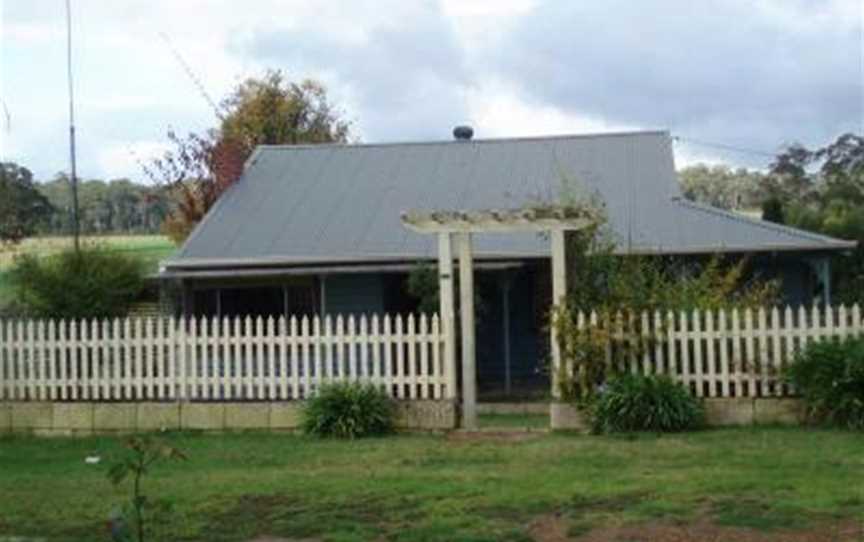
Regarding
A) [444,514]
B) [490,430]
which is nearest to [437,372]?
[490,430]

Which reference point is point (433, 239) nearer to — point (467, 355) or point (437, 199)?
point (437, 199)

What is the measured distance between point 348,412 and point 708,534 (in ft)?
22.5

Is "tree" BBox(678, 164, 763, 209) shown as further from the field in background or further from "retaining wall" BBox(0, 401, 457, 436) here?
"retaining wall" BBox(0, 401, 457, 436)

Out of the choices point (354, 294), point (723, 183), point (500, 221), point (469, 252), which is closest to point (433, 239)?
point (354, 294)

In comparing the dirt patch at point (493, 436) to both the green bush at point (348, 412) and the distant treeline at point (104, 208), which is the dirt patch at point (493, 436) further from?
the distant treeline at point (104, 208)

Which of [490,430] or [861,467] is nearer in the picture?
[861,467]

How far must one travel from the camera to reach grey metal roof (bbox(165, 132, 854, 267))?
2358 cm

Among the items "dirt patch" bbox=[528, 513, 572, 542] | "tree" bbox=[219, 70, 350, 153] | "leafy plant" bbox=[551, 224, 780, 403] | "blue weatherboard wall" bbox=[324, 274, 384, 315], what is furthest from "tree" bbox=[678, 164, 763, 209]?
"dirt patch" bbox=[528, 513, 572, 542]

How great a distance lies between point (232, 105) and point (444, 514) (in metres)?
39.3

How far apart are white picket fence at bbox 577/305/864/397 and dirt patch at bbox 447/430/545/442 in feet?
4.06

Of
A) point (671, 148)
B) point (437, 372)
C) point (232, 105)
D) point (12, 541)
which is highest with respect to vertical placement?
point (232, 105)

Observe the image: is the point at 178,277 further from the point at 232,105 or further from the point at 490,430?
the point at 232,105

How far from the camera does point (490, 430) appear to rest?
14750mm

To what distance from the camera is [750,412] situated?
14266 millimetres
